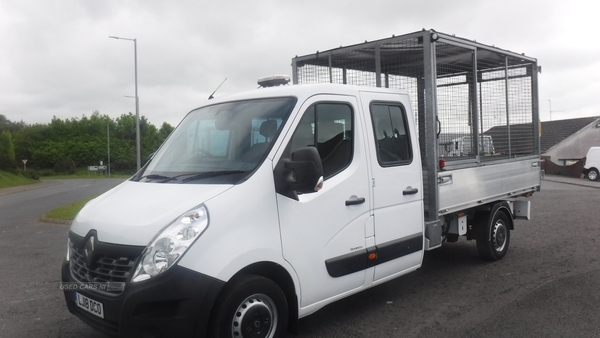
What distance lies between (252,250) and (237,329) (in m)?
0.59

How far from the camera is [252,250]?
3.86m

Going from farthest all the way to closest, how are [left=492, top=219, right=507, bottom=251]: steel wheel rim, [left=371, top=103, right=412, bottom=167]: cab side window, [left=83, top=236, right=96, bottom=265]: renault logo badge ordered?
[left=492, top=219, right=507, bottom=251]: steel wheel rim → [left=371, top=103, right=412, bottom=167]: cab side window → [left=83, top=236, right=96, bottom=265]: renault logo badge

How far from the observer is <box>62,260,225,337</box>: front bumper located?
3.50m

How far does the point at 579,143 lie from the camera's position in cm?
4481

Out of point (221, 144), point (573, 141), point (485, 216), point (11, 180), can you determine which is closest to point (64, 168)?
point (11, 180)

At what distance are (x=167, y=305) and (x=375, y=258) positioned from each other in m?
2.15

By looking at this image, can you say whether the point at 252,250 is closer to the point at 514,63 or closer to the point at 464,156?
the point at 464,156

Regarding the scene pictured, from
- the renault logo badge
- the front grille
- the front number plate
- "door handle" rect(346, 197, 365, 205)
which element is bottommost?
the front number plate

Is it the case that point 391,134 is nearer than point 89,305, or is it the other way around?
point 89,305

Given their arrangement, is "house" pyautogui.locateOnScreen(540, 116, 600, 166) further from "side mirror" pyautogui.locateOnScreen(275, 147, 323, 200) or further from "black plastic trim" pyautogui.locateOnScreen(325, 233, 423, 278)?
"side mirror" pyautogui.locateOnScreen(275, 147, 323, 200)

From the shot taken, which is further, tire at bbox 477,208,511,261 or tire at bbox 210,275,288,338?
tire at bbox 477,208,511,261

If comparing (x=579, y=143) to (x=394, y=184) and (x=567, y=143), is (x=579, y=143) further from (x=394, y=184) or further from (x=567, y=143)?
(x=394, y=184)

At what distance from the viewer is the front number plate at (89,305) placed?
3.72m

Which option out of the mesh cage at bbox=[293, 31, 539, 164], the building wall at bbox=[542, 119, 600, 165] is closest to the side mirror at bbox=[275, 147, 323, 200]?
the mesh cage at bbox=[293, 31, 539, 164]
